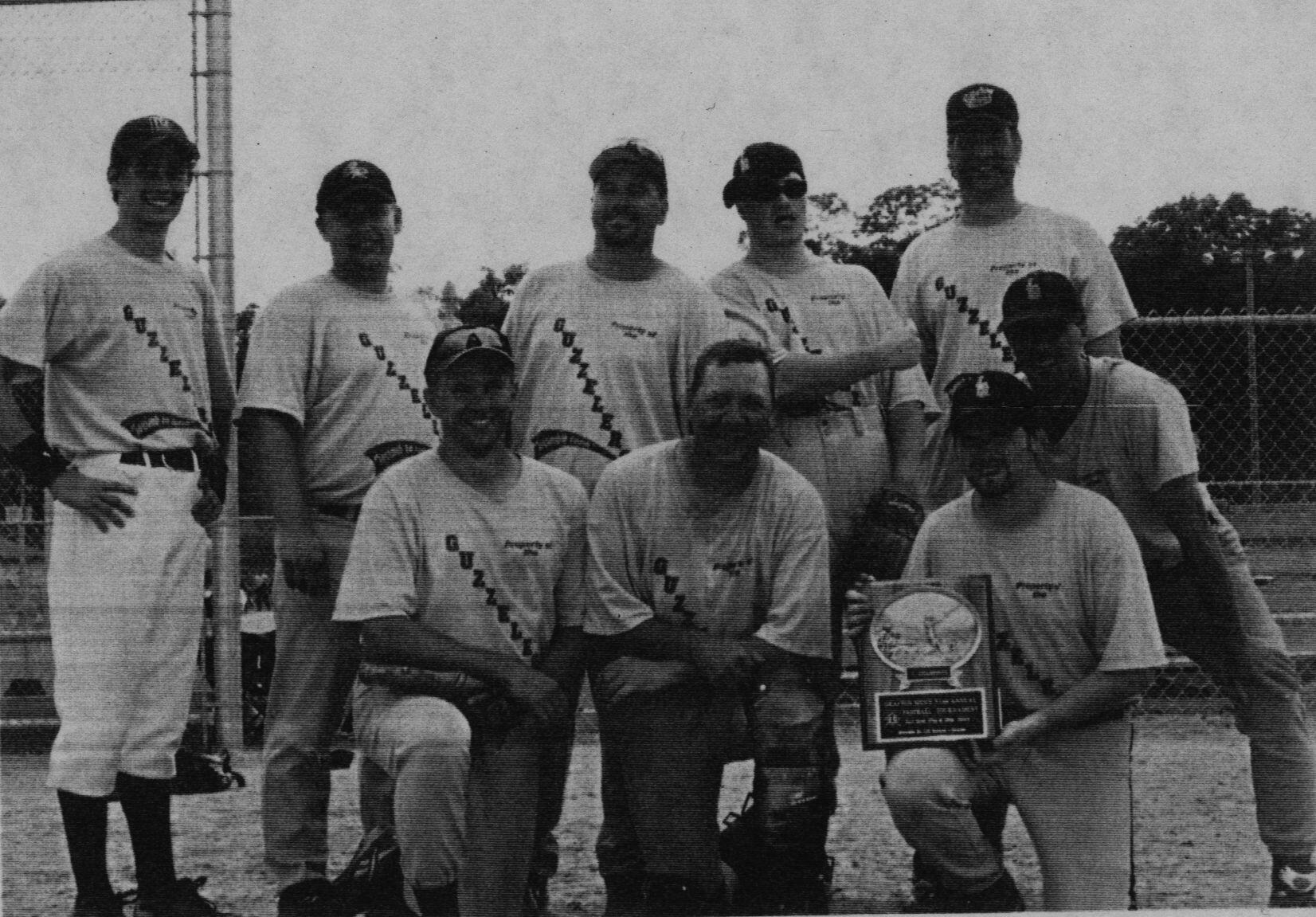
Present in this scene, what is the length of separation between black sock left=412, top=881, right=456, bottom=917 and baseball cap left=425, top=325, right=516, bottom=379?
1.20 m

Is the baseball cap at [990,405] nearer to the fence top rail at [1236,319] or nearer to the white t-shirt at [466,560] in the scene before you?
the white t-shirt at [466,560]

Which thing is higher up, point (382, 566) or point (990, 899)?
point (382, 566)

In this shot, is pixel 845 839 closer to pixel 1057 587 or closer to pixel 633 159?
pixel 1057 587

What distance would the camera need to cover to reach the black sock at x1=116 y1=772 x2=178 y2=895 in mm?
4223

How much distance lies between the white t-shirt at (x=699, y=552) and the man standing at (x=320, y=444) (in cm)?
77

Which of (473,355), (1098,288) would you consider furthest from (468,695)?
(1098,288)

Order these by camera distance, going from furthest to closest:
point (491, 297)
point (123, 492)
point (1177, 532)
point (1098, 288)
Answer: point (491, 297)
point (1098, 288)
point (1177, 532)
point (123, 492)

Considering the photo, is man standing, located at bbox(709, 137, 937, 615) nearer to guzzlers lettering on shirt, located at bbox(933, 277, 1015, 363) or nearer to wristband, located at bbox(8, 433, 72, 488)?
guzzlers lettering on shirt, located at bbox(933, 277, 1015, 363)

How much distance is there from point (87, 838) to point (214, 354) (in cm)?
134

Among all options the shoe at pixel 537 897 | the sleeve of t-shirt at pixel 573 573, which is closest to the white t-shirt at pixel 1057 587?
the sleeve of t-shirt at pixel 573 573

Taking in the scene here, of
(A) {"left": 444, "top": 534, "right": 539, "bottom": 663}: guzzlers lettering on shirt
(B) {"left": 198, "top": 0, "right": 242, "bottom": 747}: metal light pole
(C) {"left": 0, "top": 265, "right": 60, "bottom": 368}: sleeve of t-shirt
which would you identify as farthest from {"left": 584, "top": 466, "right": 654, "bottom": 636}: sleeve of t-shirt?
(B) {"left": 198, "top": 0, "right": 242, "bottom": 747}: metal light pole

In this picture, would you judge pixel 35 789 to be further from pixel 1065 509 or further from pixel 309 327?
pixel 1065 509

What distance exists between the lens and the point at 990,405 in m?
3.93

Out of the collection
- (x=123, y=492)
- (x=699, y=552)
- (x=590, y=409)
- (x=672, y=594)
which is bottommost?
(x=672, y=594)
